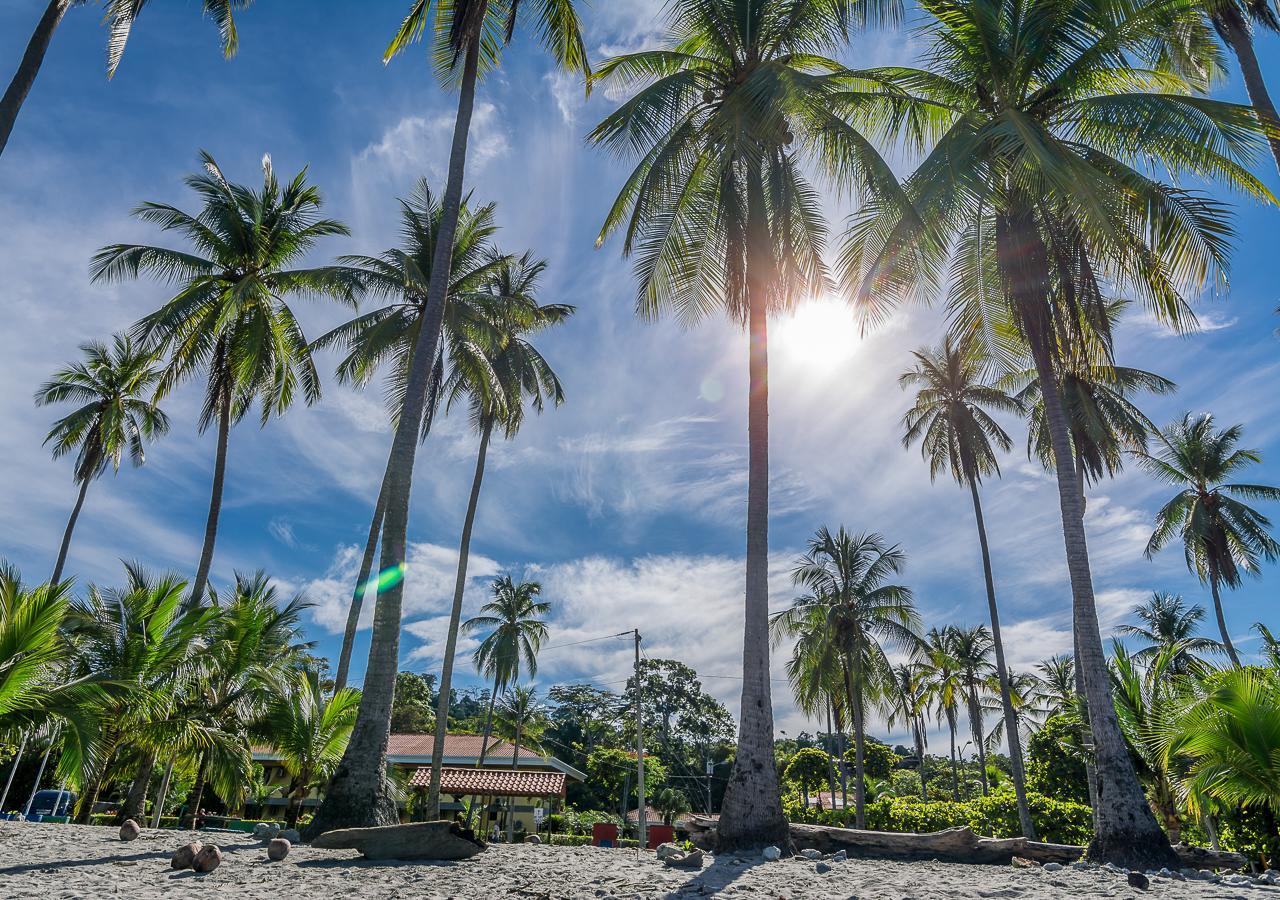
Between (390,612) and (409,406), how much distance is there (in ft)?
10.5

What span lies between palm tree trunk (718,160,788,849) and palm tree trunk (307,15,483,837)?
452 centimetres

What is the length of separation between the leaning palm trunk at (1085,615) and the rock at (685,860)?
5.59m

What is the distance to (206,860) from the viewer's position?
266 inches

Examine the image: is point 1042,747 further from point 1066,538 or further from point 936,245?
point 936,245

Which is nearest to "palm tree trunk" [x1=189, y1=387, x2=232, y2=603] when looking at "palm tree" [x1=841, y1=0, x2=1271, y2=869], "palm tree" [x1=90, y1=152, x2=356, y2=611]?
"palm tree" [x1=90, y1=152, x2=356, y2=611]

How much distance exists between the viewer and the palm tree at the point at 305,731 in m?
15.8

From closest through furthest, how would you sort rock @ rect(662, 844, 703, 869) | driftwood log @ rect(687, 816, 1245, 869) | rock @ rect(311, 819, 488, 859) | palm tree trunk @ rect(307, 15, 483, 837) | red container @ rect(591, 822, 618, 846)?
rock @ rect(311, 819, 488, 859) < rock @ rect(662, 844, 703, 869) < palm tree trunk @ rect(307, 15, 483, 837) < driftwood log @ rect(687, 816, 1245, 869) < red container @ rect(591, 822, 618, 846)

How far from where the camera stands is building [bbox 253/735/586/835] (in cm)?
2620

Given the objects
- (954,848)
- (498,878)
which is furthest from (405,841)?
(954,848)

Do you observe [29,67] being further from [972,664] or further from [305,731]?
[972,664]

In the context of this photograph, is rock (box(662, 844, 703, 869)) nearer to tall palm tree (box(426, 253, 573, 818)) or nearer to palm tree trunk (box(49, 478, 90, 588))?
tall palm tree (box(426, 253, 573, 818))

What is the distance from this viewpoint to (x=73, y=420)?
25875 mm

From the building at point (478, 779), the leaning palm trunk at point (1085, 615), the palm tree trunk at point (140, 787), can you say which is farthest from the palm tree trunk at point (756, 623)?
the building at point (478, 779)

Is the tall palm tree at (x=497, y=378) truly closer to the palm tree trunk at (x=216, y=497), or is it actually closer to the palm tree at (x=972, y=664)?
the palm tree trunk at (x=216, y=497)
